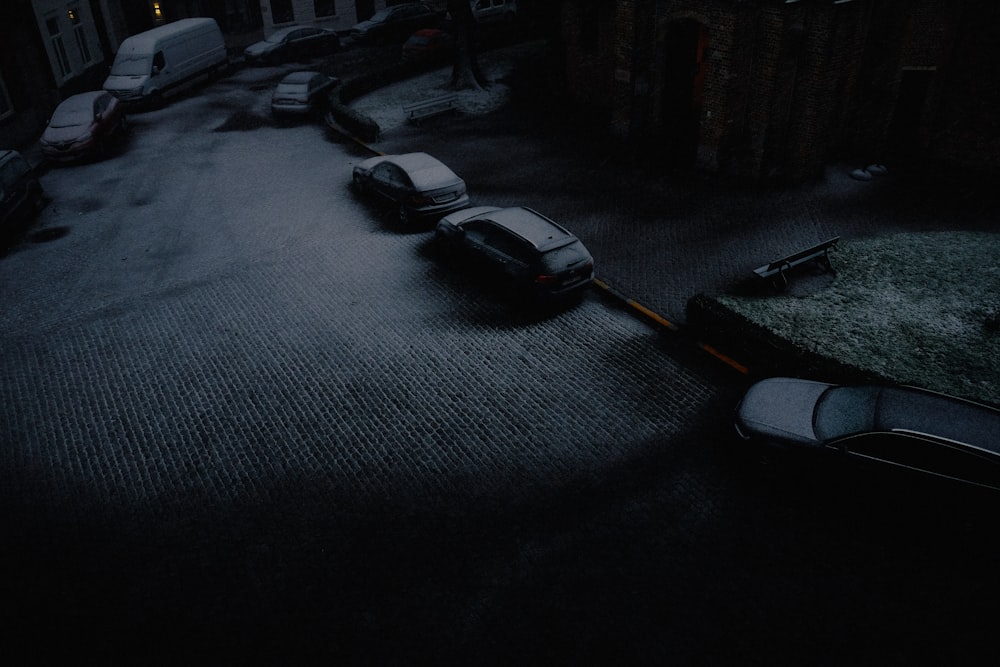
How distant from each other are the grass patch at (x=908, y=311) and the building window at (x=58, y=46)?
28399 mm

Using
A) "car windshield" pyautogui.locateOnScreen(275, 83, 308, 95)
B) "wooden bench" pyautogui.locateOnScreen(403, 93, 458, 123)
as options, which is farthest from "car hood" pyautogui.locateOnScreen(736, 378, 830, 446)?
"car windshield" pyautogui.locateOnScreen(275, 83, 308, 95)

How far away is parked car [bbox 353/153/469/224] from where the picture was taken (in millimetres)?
16984

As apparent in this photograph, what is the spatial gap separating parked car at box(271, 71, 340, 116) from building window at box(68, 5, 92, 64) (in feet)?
36.8

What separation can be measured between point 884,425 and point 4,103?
28322mm

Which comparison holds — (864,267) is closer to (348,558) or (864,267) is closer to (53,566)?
(348,558)

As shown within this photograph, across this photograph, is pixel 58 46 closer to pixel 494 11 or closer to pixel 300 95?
pixel 300 95

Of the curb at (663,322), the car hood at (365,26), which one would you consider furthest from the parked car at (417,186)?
the car hood at (365,26)

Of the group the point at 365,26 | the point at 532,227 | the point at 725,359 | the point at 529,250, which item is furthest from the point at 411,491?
the point at 365,26

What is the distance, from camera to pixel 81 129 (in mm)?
21906

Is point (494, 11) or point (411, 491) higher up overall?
point (494, 11)

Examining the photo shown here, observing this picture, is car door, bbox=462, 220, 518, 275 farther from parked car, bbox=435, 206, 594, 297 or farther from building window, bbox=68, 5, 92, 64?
building window, bbox=68, 5, 92, 64

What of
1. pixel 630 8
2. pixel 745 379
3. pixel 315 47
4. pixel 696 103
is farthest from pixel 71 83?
pixel 745 379

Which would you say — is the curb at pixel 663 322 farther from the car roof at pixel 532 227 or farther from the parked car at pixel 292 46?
the parked car at pixel 292 46

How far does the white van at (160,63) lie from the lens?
26.6 metres
